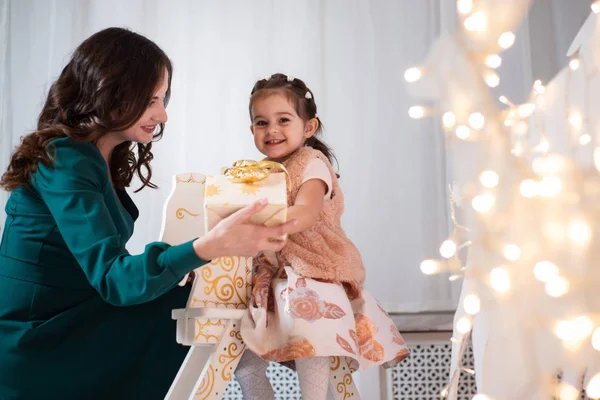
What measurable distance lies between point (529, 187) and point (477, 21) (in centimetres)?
29

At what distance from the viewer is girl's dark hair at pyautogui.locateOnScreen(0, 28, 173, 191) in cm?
125

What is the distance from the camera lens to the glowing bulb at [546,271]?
1.00 m

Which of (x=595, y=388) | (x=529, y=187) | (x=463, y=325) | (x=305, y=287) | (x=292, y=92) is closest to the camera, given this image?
(x=595, y=388)

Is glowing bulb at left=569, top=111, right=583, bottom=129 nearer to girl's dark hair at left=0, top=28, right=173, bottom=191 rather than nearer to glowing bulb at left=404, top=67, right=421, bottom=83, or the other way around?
glowing bulb at left=404, top=67, right=421, bottom=83

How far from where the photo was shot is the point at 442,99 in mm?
1189

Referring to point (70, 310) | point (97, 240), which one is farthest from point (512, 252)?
point (70, 310)

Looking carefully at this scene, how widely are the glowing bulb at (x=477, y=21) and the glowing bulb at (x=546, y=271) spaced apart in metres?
0.40

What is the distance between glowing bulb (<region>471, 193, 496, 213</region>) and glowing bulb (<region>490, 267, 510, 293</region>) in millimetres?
104

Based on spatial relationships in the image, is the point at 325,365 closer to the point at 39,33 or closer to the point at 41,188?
the point at 41,188

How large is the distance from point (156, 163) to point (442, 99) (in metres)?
1.13

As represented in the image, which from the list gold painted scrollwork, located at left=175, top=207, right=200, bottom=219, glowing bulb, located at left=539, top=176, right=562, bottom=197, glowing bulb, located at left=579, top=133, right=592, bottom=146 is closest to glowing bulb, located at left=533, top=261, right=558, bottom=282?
glowing bulb, located at left=539, top=176, right=562, bottom=197

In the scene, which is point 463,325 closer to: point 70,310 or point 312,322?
point 312,322

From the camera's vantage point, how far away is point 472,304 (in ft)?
3.77

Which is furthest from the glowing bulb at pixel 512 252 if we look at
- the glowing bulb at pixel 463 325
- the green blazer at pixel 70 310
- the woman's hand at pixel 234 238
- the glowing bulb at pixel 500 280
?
the green blazer at pixel 70 310
